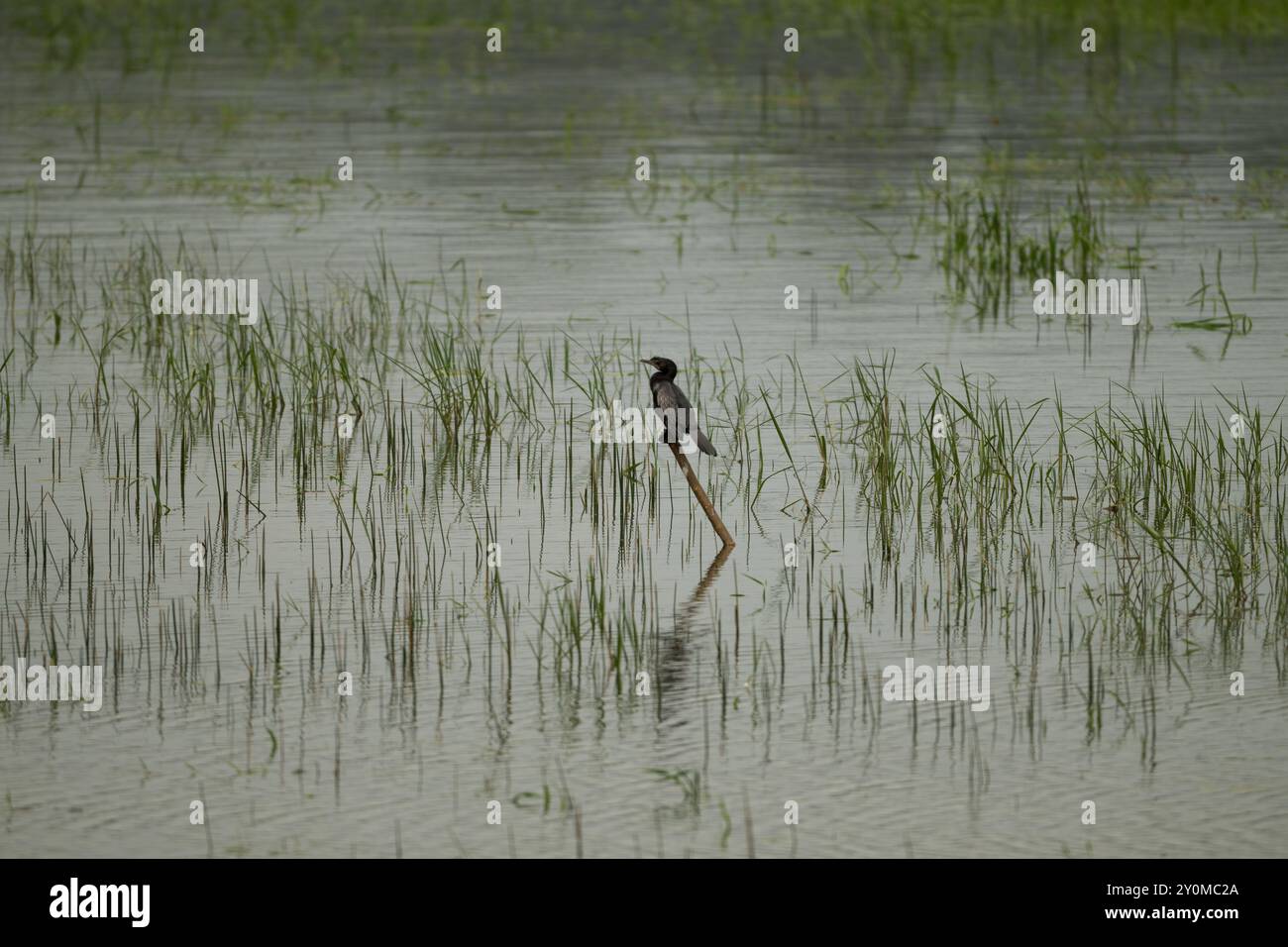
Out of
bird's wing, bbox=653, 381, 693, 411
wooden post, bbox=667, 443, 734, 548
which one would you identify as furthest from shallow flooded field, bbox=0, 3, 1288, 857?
bird's wing, bbox=653, 381, 693, 411

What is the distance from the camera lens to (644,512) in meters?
9.37

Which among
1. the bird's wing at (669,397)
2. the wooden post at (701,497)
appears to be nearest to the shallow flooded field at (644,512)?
the wooden post at (701,497)

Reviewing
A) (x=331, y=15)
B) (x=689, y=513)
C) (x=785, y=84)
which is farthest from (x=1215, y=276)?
(x=331, y=15)

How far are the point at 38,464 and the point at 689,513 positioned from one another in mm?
3155

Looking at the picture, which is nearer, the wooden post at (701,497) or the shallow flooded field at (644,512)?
the shallow flooded field at (644,512)

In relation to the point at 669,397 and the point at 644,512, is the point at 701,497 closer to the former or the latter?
the point at 669,397

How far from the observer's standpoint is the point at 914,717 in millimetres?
6910

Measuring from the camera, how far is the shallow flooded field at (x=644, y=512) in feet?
20.9

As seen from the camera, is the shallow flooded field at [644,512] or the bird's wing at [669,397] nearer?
the shallow flooded field at [644,512]

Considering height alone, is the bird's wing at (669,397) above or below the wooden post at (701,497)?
above

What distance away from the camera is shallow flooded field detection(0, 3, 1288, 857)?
6.38 metres

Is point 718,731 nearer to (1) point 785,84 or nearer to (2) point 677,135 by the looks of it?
(2) point 677,135

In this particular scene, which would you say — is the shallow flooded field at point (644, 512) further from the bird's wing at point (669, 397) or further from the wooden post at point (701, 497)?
the bird's wing at point (669, 397)

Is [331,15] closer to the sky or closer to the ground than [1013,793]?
closer to the sky
